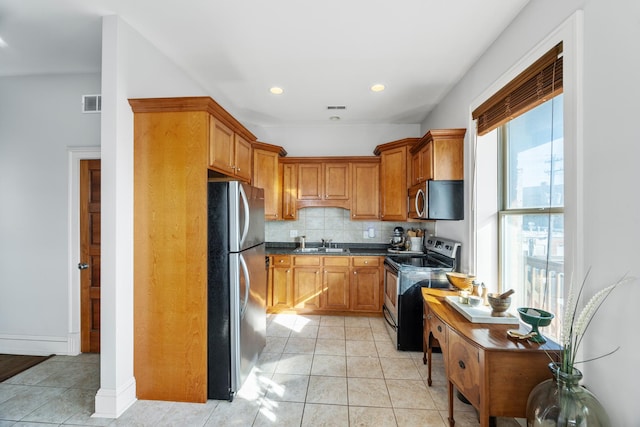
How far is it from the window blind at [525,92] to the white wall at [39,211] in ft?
11.9

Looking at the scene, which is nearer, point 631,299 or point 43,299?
point 631,299

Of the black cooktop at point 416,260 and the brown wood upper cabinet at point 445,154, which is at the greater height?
the brown wood upper cabinet at point 445,154

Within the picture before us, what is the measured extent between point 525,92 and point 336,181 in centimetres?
254

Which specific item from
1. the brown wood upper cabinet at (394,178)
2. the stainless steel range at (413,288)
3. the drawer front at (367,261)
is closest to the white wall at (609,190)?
the stainless steel range at (413,288)

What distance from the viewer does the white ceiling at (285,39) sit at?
186 cm

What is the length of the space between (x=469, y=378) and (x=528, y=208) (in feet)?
4.13

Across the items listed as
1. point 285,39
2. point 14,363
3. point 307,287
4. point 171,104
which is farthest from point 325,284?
point 14,363

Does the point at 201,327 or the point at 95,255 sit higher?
the point at 95,255

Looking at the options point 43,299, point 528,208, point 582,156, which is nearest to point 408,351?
point 528,208

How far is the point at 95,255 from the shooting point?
2756 millimetres

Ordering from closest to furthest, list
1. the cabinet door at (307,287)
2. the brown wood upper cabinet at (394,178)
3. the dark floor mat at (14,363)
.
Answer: the dark floor mat at (14,363) < the brown wood upper cabinet at (394,178) < the cabinet door at (307,287)

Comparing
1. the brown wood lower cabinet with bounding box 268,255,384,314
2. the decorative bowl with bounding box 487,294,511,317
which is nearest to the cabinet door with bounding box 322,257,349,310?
the brown wood lower cabinet with bounding box 268,255,384,314

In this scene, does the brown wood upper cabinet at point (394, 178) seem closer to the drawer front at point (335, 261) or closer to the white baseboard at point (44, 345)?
the drawer front at point (335, 261)

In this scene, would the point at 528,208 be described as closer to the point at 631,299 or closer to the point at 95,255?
the point at 631,299
